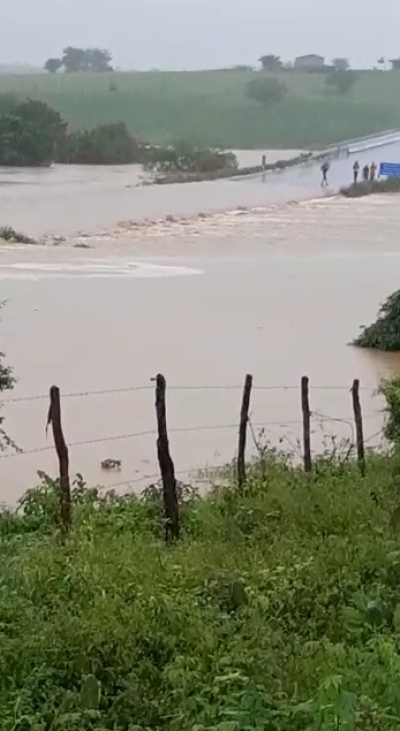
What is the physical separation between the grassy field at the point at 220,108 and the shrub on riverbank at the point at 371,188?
14.6 metres

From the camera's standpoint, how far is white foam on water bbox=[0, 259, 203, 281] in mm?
22797

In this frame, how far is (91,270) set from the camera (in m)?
23.6

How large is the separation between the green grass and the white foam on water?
620 inches

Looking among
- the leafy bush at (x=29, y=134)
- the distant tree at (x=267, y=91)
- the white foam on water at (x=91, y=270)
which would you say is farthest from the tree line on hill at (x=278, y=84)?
the white foam on water at (x=91, y=270)

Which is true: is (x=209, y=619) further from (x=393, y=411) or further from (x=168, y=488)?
(x=393, y=411)

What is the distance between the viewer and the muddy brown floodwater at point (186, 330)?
11.0m

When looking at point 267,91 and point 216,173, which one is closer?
point 216,173

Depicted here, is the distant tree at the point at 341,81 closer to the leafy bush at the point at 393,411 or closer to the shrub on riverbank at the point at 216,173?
the shrub on riverbank at the point at 216,173

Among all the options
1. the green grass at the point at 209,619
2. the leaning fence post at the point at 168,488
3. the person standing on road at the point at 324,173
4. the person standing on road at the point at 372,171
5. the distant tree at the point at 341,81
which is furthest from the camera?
the distant tree at the point at 341,81

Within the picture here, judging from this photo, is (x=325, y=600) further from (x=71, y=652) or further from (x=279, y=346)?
(x=279, y=346)

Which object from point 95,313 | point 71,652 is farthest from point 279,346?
point 71,652

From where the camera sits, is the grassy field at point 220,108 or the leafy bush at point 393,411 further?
the grassy field at point 220,108

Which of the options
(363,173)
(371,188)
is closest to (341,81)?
(363,173)

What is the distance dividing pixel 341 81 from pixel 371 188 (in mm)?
33139
